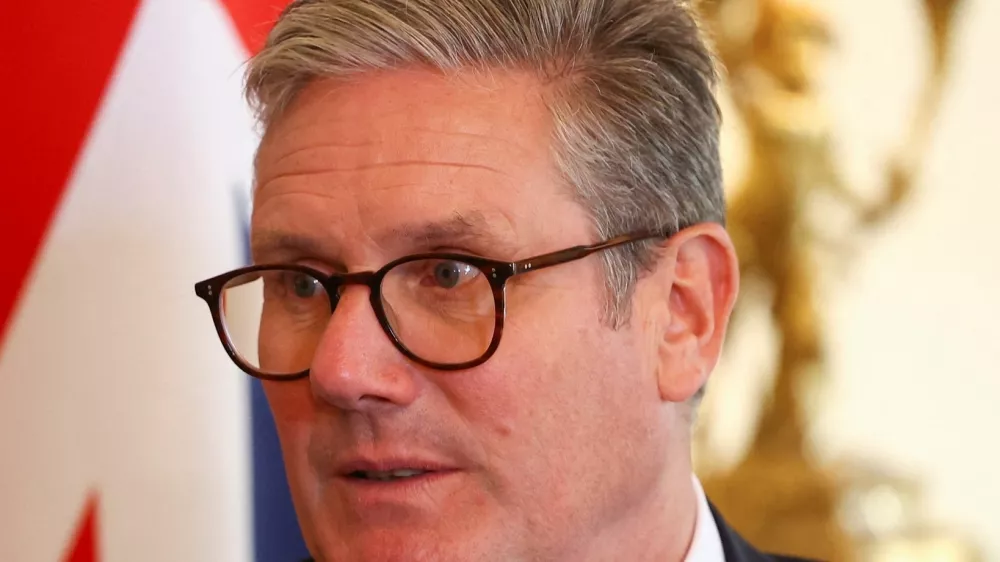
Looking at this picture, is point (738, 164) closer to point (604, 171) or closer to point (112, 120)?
point (604, 171)

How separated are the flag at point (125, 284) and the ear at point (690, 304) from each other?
2.43ft

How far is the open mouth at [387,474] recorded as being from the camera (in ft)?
3.21

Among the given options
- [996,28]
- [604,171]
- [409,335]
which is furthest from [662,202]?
[996,28]

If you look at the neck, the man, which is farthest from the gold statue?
the man

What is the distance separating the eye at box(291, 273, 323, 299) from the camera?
3.53ft

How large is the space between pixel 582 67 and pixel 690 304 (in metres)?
0.35

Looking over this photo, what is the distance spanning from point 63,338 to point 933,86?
155 cm

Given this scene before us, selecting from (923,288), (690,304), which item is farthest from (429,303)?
(923,288)

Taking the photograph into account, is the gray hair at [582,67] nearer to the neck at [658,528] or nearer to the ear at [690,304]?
the ear at [690,304]

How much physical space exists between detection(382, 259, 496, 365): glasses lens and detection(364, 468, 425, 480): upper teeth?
5.3 inches

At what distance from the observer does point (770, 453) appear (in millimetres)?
1718

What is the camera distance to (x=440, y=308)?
98 centimetres

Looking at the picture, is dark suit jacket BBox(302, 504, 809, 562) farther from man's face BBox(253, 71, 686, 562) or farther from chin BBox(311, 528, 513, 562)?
chin BBox(311, 528, 513, 562)

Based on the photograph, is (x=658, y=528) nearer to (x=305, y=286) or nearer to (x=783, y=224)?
(x=305, y=286)
